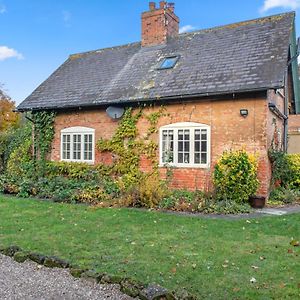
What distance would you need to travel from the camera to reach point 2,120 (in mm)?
36156

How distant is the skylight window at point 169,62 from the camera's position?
46.6 ft

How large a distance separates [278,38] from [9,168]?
12859 millimetres

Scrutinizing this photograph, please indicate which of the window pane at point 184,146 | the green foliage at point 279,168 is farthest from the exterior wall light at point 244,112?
the window pane at point 184,146

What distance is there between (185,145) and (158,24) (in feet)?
22.4

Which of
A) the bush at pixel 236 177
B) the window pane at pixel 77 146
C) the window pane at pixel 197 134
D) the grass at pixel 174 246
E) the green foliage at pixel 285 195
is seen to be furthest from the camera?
the window pane at pixel 77 146

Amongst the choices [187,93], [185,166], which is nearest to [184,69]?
[187,93]

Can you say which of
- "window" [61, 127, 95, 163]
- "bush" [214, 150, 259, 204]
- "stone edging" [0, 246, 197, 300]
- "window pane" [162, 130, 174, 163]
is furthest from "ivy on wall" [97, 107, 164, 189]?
"stone edging" [0, 246, 197, 300]

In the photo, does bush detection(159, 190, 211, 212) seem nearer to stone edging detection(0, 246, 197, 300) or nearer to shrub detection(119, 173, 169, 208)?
shrub detection(119, 173, 169, 208)

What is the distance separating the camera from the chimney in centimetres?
1609

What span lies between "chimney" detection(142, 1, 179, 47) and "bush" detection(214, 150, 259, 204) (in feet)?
25.0

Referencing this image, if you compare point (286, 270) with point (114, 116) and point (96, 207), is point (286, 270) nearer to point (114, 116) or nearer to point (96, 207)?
point (96, 207)

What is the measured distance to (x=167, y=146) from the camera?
42.2ft

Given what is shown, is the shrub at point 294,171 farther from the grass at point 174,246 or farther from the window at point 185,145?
the grass at point 174,246

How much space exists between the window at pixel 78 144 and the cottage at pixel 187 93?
0.04m
